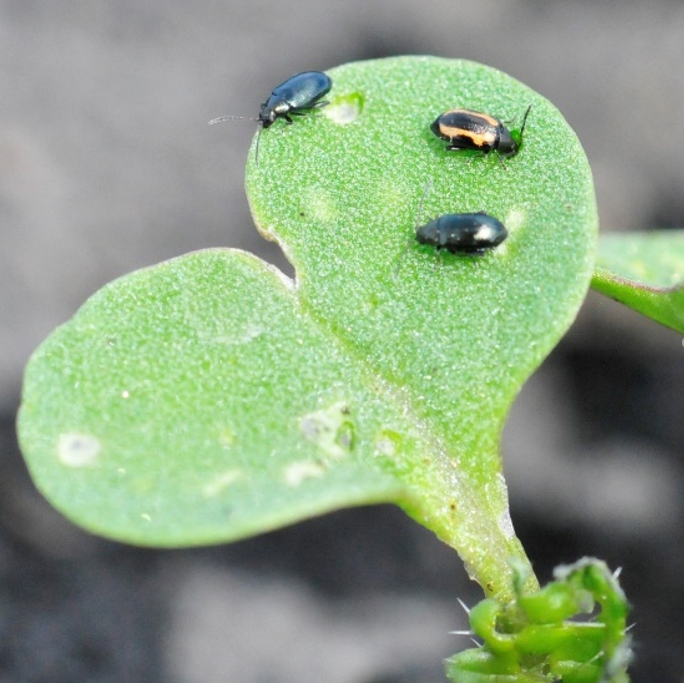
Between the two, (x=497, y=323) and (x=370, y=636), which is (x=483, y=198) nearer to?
(x=497, y=323)

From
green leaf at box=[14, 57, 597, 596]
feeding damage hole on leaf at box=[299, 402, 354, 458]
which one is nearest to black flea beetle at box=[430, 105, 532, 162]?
green leaf at box=[14, 57, 597, 596]

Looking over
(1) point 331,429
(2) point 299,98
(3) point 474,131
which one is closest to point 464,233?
(3) point 474,131

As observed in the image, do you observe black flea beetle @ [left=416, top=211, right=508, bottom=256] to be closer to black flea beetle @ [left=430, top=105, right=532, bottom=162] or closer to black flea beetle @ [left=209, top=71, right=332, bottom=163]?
black flea beetle @ [left=430, top=105, right=532, bottom=162]

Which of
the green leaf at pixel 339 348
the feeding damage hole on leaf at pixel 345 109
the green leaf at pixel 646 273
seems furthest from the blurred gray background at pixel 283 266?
the feeding damage hole on leaf at pixel 345 109

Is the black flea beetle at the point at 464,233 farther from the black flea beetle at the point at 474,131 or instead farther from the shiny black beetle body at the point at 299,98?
the shiny black beetle body at the point at 299,98

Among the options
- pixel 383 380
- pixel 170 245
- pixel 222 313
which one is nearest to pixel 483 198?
pixel 383 380
